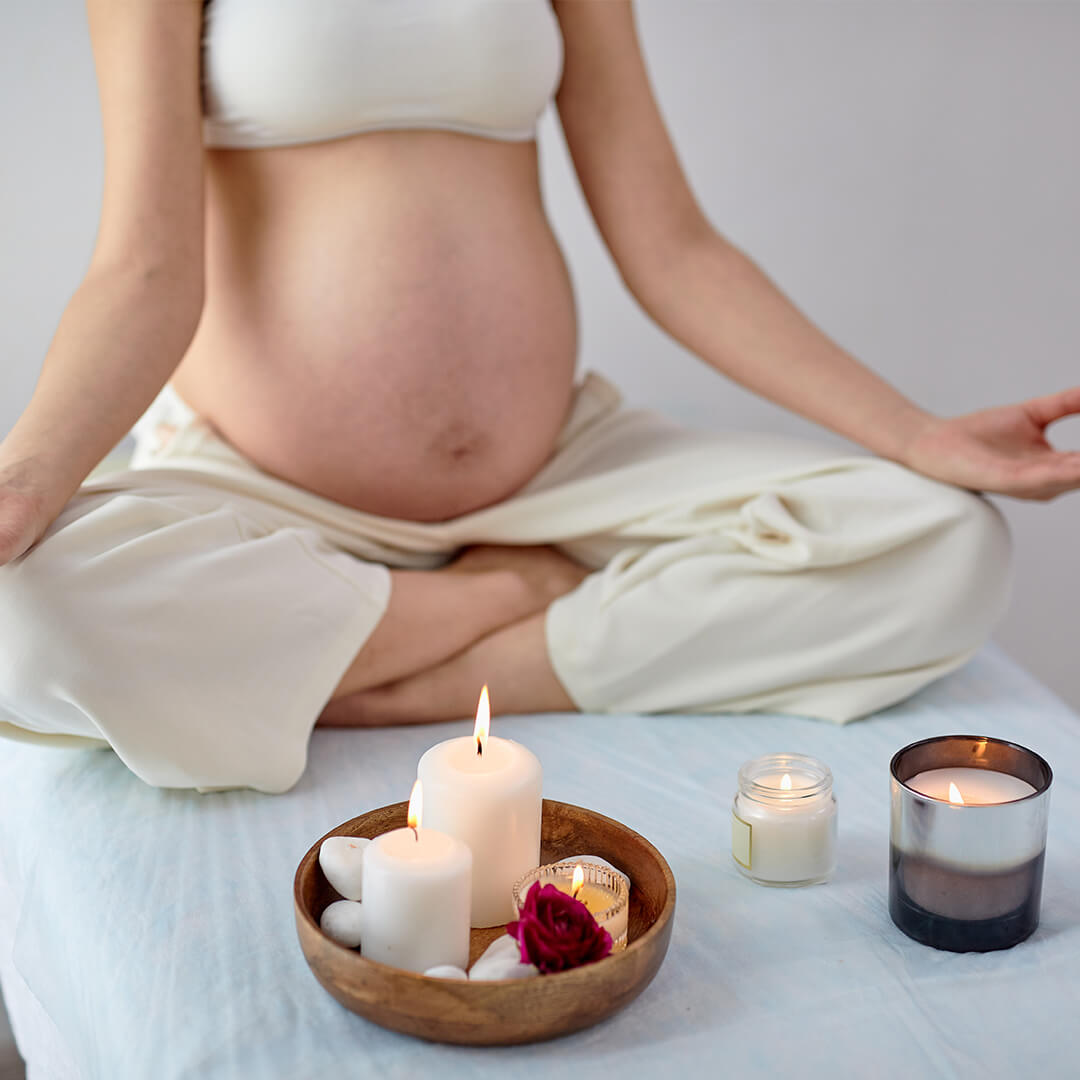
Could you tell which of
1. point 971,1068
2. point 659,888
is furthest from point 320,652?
point 971,1068

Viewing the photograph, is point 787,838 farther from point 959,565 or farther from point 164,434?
point 164,434

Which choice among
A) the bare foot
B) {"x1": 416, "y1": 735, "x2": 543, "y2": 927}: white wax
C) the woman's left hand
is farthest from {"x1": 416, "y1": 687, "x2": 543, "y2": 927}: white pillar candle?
the woman's left hand

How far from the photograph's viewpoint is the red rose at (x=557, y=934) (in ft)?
1.96

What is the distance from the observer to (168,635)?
2.95 feet

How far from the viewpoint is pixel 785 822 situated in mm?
769

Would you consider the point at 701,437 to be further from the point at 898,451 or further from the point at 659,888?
the point at 659,888

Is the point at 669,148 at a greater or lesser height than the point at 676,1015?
greater

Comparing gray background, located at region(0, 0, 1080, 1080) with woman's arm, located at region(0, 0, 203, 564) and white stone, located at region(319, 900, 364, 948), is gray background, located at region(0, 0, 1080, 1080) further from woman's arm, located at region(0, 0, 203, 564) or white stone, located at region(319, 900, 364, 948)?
white stone, located at region(319, 900, 364, 948)

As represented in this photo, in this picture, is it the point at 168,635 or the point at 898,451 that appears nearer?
the point at 168,635

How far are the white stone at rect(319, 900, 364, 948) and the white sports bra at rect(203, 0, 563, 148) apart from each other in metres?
0.76

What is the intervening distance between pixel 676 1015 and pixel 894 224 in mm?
1590

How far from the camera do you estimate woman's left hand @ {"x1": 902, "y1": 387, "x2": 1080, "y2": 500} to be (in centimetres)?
108

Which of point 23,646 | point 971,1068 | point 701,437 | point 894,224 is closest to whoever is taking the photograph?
point 971,1068

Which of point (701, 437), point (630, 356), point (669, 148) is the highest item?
point (669, 148)
